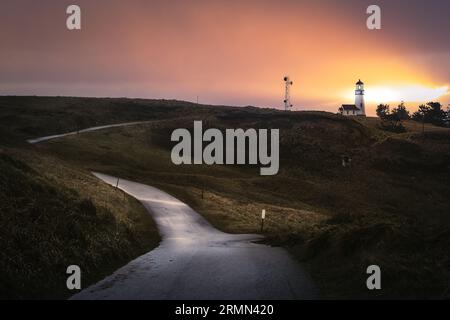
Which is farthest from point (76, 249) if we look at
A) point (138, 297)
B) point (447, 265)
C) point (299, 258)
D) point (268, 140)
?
point (268, 140)

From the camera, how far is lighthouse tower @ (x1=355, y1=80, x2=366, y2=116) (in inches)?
6112

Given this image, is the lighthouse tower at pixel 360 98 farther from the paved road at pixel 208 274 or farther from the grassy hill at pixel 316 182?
the paved road at pixel 208 274

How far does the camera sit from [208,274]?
55.9ft

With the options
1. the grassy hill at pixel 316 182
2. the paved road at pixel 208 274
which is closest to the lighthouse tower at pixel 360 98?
the grassy hill at pixel 316 182

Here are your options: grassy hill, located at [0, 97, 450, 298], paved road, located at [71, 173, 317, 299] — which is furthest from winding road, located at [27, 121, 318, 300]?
grassy hill, located at [0, 97, 450, 298]

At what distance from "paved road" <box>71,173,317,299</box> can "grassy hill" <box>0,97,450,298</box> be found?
1238 millimetres

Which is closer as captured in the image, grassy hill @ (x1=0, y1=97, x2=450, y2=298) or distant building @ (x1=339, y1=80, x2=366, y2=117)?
grassy hill @ (x1=0, y1=97, x2=450, y2=298)

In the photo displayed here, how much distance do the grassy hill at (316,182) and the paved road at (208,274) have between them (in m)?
1.24

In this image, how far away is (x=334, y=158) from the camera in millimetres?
91125

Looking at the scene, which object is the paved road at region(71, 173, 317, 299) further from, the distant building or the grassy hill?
the distant building

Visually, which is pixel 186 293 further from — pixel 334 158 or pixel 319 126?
pixel 319 126

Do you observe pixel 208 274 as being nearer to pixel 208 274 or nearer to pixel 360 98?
pixel 208 274

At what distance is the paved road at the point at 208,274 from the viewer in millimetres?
13844

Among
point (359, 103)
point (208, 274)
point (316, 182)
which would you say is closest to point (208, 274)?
point (208, 274)
